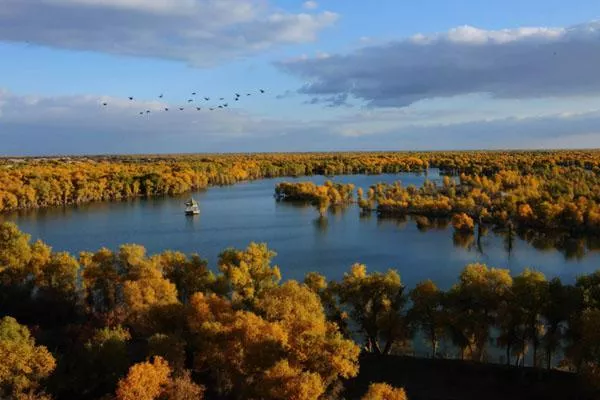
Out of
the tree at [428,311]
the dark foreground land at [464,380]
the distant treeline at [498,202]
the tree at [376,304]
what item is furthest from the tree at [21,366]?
the distant treeline at [498,202]

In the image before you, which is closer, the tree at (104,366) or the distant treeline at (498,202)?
the tree at (104,366)

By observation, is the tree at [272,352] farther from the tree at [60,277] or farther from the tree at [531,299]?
the tree at [60,277]

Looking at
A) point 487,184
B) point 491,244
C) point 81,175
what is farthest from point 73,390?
point 81,175

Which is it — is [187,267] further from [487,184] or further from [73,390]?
[487,184]

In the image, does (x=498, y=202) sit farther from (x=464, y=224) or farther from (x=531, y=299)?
(x=531, y=299)

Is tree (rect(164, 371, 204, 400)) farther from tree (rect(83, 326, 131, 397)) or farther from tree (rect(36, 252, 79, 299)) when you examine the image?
tree (rect(36, 252, 79, 299))

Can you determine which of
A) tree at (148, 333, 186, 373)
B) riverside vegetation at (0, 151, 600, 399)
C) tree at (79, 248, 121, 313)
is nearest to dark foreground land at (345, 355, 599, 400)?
riverside vegetation at (0, 151, 600, 399)
